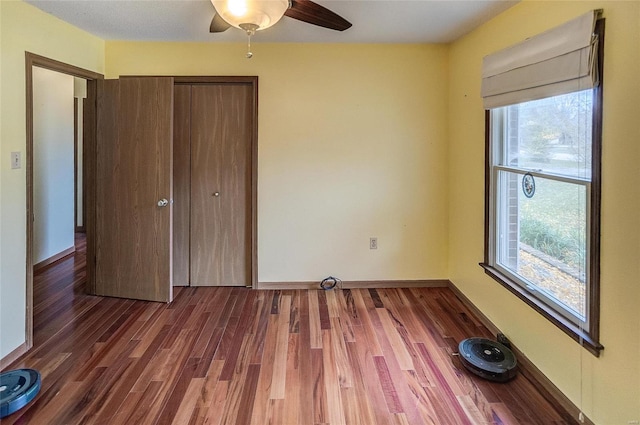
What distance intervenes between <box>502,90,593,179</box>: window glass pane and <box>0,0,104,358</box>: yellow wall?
128 inches

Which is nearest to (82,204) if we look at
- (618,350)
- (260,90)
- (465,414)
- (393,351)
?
(260,90)

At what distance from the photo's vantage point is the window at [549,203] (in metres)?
1.94

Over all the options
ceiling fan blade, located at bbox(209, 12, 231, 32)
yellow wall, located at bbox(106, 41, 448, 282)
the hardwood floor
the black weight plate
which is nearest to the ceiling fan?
ceiling fan blade, located at bbox(209, 12, 231, 32)

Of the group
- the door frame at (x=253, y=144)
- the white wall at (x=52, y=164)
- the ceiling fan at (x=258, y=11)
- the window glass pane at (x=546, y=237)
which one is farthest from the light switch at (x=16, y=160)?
the window glass pane at (x=546, y=237)

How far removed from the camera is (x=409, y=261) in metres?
4.00

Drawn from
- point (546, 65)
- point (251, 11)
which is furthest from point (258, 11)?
point (546, 65)

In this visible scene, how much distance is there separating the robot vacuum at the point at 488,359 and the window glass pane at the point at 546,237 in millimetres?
443

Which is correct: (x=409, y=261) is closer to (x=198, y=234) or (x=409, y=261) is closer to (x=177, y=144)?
(x=198, y=234)

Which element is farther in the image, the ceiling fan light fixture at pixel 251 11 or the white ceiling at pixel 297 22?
the white ceiling at pixel 297 22

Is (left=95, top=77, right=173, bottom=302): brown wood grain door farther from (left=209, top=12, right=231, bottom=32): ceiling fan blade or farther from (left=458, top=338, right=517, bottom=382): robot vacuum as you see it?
(left=458, top=338, right=517, bottom=382): robot vacuum

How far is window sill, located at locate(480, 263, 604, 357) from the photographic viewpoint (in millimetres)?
1908

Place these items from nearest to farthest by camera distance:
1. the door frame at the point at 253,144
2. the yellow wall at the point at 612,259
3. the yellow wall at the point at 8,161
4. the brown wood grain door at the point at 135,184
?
1. the yellow wall at the point at 612,259
2. the yellow wall at the point at 8,161
3. the brown wood grain door at the point at 135,184
4. the door frame at the point at 253,144

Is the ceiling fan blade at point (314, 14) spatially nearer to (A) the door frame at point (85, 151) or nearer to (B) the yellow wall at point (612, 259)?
(B) the yellow wall at point (612, 259)

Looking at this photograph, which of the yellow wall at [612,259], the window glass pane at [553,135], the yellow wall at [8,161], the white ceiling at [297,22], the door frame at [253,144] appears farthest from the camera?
the door frame at [253,144]
